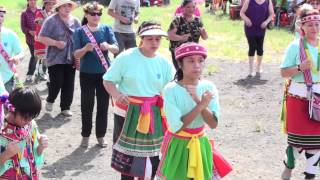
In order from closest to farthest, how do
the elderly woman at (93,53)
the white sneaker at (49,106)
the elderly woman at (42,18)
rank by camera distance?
the elderly woman at (93,53)
the white sneaker at (49,106)
the elderly woman at (42,18)

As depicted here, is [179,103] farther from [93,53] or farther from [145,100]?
[93,53]

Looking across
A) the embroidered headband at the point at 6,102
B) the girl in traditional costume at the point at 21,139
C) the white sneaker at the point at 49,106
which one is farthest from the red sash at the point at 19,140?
the white sneaker at the point at 49,106

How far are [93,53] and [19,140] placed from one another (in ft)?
10.2

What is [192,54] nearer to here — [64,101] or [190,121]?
[190,121]

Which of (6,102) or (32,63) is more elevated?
(6,102)

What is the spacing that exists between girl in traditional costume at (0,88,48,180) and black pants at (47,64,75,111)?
4513 millimetres

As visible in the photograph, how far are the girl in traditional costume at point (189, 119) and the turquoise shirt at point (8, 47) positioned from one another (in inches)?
118

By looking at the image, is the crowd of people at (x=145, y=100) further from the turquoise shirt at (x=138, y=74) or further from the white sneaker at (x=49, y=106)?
the white sneaker at (x=49, y=106)

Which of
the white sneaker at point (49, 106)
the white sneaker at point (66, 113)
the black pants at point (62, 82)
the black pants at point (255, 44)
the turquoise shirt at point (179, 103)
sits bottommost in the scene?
the white sneaker at point (66, 113)

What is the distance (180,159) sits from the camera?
4445 millimetres

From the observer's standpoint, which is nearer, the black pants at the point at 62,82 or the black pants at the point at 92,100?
the black pants at the point at 92,100

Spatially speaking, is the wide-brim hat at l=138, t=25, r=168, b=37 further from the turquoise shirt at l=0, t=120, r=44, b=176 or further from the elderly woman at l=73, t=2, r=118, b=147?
the elderly woman at l=73, t=2, r=118, b=147

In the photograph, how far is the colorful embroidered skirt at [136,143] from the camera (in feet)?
17.4

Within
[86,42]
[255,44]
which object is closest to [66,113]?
[86,42]
